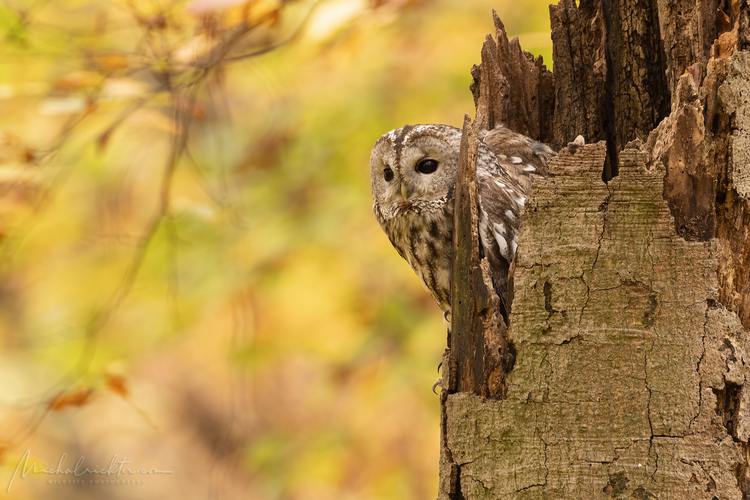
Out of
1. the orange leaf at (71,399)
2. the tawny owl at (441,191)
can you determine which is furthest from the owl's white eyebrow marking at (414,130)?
the orange leaf at (71,399)

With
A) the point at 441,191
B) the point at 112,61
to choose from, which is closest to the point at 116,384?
the point at 112,61

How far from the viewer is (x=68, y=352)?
3.18 metres

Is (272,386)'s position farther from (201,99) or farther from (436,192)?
(436,192)

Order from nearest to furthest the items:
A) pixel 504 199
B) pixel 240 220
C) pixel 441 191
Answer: pixel 504 199 → pixel 441 191 → pixel 240 220

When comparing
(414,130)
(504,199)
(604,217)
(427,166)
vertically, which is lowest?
(604,217)

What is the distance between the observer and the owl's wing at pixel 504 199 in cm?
179

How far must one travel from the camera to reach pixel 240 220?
10.6ft

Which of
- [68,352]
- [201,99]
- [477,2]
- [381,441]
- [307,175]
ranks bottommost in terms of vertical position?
[381,441]

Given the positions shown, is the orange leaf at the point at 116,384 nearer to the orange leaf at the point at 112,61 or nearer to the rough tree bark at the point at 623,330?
the orange leaf at the point at 112,61

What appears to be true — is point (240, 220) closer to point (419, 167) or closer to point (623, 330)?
point (419, 167)

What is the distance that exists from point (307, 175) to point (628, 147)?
2310 mm

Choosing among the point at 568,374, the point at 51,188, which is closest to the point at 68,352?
the point at 51,188

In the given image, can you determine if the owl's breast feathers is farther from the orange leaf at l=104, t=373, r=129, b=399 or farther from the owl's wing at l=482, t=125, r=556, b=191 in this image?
the orange leaf at l=104, t=373, r=129, b=399

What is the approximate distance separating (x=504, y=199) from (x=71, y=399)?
2134 millimetres
